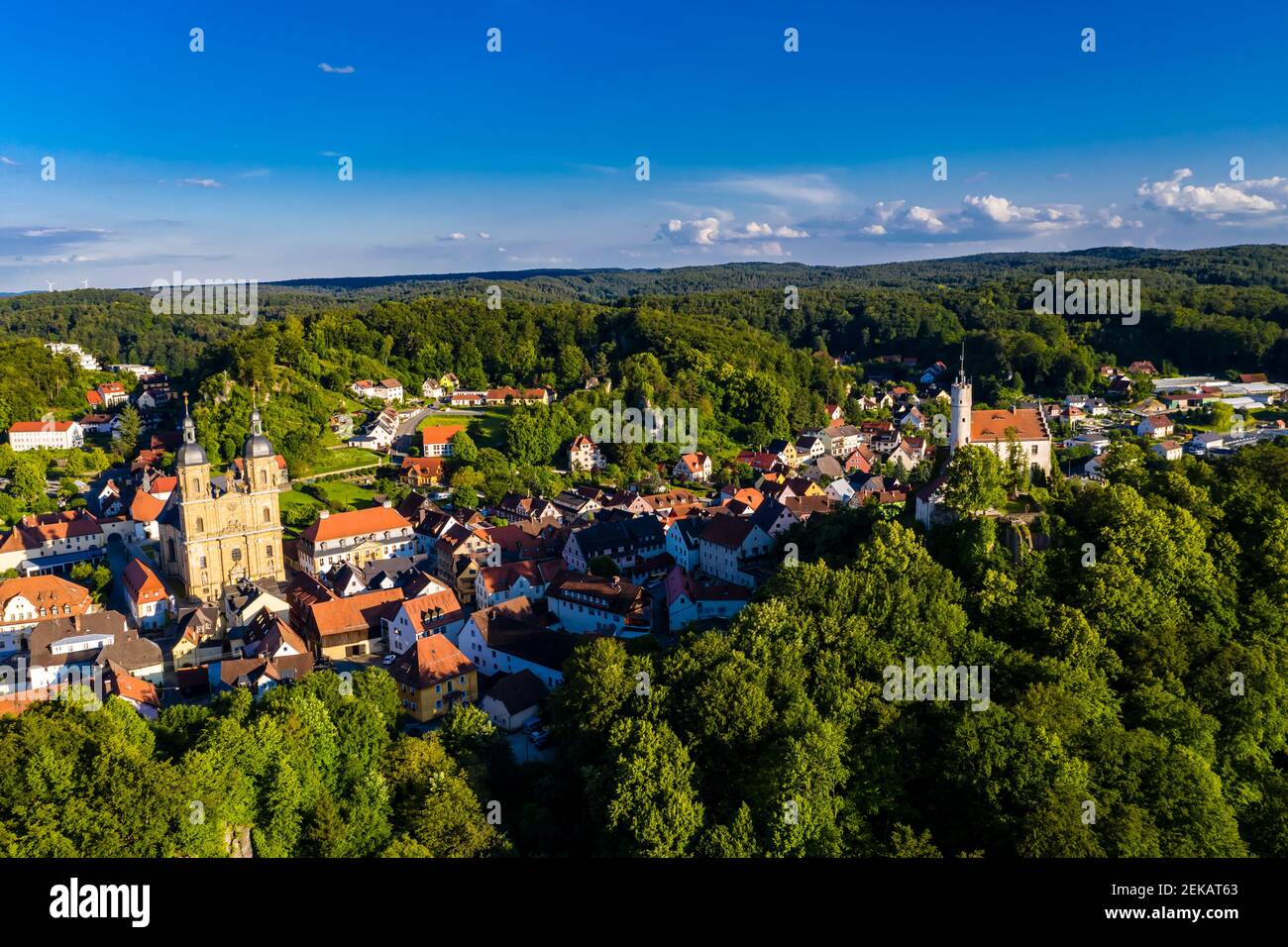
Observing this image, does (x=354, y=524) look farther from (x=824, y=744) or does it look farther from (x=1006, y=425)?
(x=824, y=744)

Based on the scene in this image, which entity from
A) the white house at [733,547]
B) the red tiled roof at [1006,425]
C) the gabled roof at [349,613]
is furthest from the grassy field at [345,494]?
the red tiled roof at [1006,425]

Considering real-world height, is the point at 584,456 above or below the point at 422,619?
above

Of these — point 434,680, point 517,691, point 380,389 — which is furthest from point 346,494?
point 517,691

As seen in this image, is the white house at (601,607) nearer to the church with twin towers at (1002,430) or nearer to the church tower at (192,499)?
the church with twin towers at (1002,430)

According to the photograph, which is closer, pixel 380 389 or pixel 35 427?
pixel 35 427
